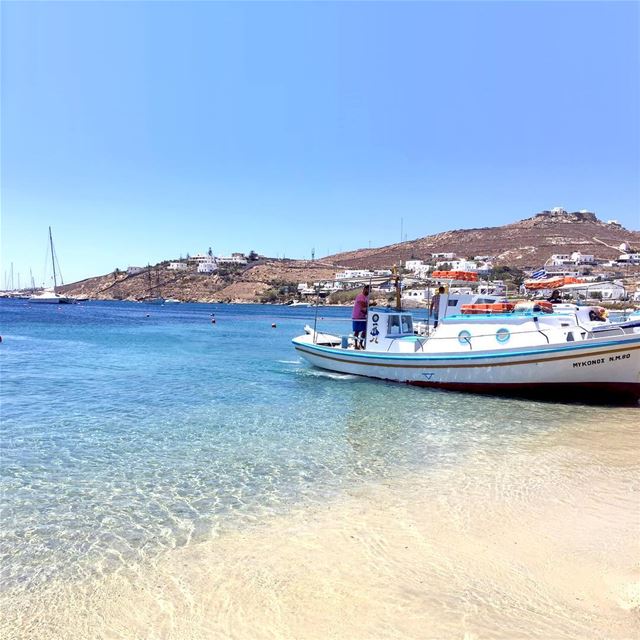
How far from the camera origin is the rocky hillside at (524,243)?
146 meters

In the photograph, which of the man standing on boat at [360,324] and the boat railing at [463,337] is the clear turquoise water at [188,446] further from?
the boat railing at [463,337]

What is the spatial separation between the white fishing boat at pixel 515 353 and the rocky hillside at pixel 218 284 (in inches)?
5260

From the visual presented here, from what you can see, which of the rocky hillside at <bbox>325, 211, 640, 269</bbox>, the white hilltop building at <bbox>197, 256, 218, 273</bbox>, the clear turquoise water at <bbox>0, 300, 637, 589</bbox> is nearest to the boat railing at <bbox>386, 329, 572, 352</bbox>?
the clear turquoise water at <bbox>0, 300, 637, 589</bbox>

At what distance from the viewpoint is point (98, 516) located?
742 cm

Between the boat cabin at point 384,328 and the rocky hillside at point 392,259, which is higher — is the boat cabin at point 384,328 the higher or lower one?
the lower one

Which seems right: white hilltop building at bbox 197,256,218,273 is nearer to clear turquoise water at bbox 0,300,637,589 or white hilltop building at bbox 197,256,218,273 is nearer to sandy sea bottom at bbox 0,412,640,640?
clear turquoise water at bbox 0,300,637,589

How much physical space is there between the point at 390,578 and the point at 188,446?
250 inches

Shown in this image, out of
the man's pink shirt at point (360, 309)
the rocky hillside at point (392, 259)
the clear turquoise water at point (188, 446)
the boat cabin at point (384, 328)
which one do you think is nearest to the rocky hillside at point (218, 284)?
the rocky hillside at point (392, 259)

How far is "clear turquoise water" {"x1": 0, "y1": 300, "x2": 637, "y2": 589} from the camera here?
22.9 feet

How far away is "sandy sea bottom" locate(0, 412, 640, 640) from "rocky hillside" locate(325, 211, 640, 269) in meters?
127

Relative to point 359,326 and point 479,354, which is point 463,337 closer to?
point 479,354

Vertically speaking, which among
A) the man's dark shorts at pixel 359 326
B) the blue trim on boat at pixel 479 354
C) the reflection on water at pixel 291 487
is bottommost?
the reflection on water at pixel 291 487

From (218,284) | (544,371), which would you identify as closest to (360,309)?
(544,371)

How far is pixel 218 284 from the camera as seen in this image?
17525cm
